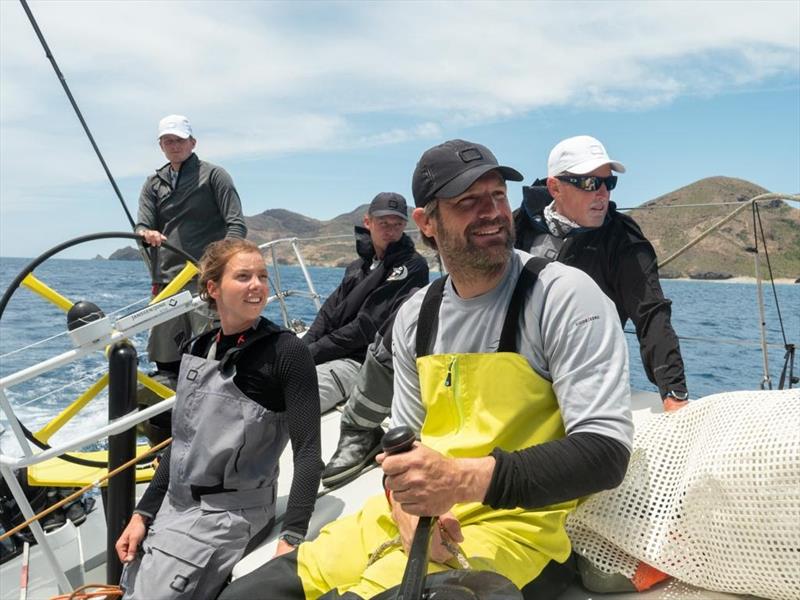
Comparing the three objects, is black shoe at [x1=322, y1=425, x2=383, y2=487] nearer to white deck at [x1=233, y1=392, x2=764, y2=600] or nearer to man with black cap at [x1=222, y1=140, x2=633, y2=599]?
white deck at [x1=233, y1=392, x2=764, y2=600]

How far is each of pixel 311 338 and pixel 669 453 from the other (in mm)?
2522

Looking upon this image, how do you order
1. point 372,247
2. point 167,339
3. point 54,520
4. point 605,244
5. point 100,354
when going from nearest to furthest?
point 605,244
point 54,520
point 372,247
point 167,339
point 100,354

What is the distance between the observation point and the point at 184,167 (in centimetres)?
406

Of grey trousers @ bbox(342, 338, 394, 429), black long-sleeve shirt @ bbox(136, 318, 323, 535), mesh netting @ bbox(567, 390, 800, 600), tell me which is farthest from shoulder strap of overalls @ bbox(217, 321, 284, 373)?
mesh netting @ bbox(567, 390, 800, 600)

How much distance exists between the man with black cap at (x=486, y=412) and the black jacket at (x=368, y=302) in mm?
1800

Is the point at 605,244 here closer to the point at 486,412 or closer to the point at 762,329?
the point at 762,329

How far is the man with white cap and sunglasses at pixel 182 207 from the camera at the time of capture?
3.99 m

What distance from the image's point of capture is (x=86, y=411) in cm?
673

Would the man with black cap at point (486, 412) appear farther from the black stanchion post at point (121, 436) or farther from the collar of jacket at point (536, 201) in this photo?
the collar of jacket at point (536, 201)

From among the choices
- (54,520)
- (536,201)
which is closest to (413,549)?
(536,201)

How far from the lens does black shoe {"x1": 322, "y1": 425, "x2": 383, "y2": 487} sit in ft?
8.11

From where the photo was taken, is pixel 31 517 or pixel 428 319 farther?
pixel 31 517

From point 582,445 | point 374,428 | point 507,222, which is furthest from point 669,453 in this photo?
point 374,428

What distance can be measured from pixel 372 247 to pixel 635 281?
1664 millimetres
